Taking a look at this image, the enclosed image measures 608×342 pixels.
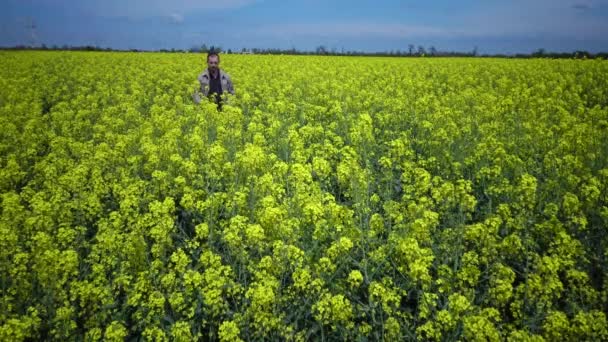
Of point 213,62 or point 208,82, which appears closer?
point 213,62

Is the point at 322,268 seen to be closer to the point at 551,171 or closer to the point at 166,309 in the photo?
the point at 166,309

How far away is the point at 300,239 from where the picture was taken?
184 inches

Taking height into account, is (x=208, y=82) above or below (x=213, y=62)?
below

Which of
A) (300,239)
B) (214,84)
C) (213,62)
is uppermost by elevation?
(213,62)

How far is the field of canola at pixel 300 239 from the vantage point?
139 inches

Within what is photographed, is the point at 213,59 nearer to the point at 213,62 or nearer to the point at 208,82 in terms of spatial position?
the point at 213,62

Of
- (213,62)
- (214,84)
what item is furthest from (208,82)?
(213,62)

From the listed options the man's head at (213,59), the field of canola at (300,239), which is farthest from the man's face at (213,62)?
the field of canola at (300,239)

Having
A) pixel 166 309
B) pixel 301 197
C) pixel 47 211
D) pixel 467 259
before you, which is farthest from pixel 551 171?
pixel 47 211

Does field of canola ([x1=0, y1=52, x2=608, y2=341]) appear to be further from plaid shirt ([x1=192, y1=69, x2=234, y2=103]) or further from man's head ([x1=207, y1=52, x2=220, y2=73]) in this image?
plaid shirt ([x1=192, y1=69, x2=234, y2=103])

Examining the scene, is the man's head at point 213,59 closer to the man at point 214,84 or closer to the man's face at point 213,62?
the man's face at point 213,62

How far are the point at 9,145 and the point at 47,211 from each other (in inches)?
137

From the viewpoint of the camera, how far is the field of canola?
3543 millimetres

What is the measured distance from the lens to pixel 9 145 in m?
7.43
